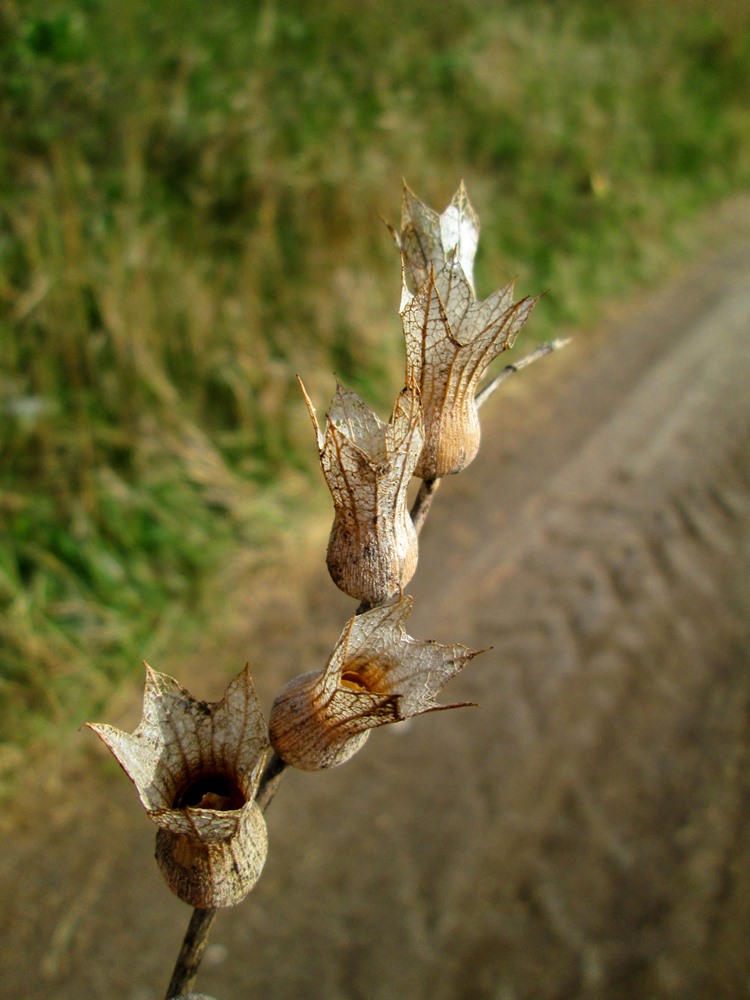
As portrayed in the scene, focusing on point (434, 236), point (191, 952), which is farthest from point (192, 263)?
point (191, 952)

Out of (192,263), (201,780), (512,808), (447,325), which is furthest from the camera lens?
(192,263)

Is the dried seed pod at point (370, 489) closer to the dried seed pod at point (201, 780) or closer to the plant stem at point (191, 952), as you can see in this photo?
A: the dried seed pod at point (201, 780)

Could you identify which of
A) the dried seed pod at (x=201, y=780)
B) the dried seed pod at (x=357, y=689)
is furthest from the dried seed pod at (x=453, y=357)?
the dried seed pod at (x=201, y=780)

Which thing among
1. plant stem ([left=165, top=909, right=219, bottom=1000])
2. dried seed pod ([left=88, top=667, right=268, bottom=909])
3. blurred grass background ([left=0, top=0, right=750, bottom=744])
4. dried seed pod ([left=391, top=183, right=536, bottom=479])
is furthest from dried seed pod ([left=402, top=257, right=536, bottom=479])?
blurred grass background ([left=0, top=0, right=750, bottom=744])

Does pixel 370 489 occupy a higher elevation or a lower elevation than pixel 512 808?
lower

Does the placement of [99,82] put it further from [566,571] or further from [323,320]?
[566,571]

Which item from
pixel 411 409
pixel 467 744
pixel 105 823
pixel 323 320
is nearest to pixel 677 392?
pixel 323 320

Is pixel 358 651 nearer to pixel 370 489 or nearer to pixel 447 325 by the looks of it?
pixel 370 489
